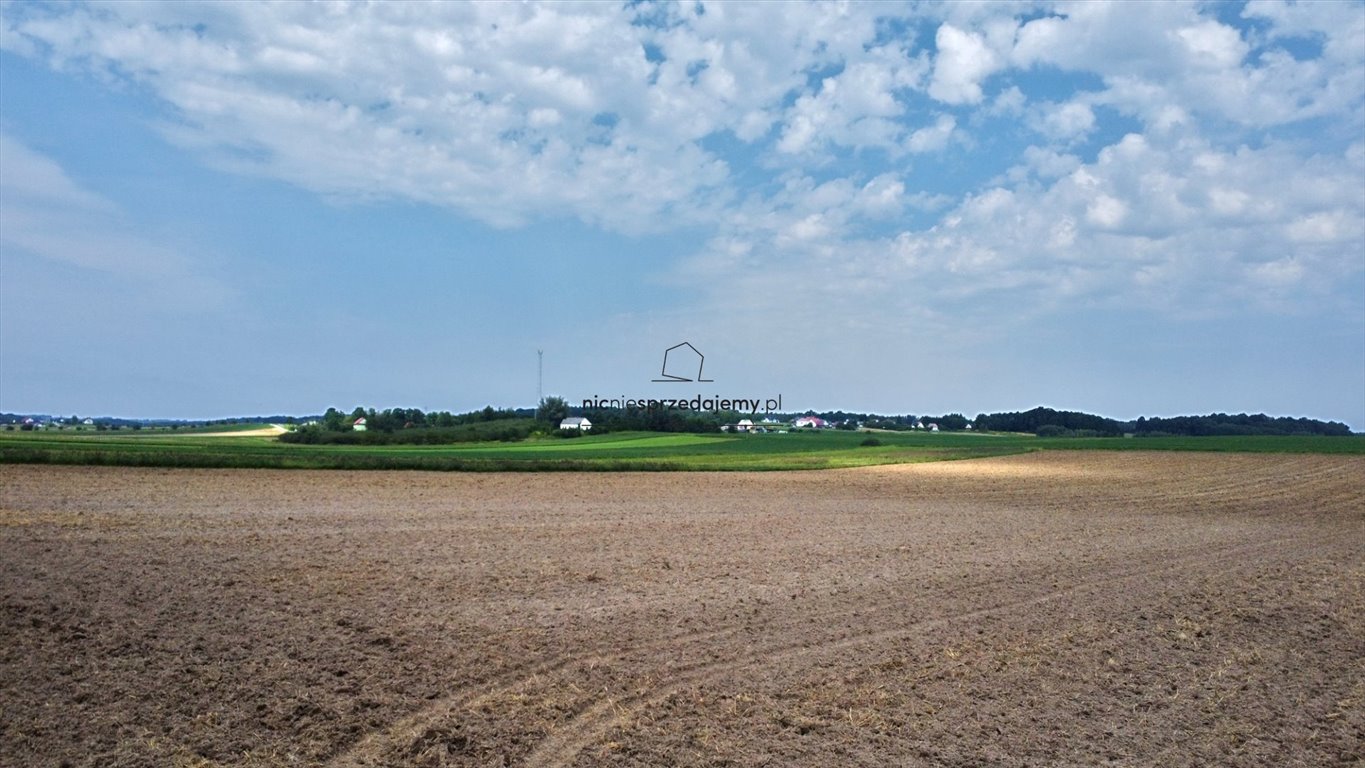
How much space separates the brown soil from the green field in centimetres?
1755

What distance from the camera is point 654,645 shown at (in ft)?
32.6

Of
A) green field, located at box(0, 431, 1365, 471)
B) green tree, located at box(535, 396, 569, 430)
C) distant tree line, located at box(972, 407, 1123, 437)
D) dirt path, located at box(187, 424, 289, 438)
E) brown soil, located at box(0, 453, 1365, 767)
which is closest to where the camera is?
brown soil, located at box(0, 453, 1365, 767)

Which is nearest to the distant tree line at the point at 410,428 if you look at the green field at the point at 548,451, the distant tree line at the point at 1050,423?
the green field at the point at 548,451

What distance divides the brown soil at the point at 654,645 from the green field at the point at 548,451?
57.6ft

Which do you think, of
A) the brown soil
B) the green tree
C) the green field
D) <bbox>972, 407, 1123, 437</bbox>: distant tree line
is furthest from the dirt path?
<bbox>972, 407, 1123, 437</bbox>: distant tree line

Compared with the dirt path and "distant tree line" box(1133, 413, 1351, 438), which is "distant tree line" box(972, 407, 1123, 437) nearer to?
"distant tree line" box(1133, 413, 1351, 438)

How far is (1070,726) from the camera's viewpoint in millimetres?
7836

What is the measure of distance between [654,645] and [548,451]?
50.3 metres

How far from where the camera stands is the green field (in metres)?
36.8

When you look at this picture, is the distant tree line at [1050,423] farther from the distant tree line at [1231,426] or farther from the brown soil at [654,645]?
the brown soil at [654,645]

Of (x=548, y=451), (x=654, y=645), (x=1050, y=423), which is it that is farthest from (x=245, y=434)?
(x=1050, y=423)

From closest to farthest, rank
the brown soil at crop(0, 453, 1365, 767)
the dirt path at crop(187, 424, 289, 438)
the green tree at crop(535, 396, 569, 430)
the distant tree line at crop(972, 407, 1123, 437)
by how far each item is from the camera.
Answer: the brown soil at crop(0, 453, 1365, 767) → the dirt path at crop(187, 424, 289, 438) → the green tree at crop(535, 396, 569, 430) → the distant tree line at crop(972, 407, 1123, 437)

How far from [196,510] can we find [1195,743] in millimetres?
21394

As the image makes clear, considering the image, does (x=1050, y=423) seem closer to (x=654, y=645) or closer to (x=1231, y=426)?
(x=1231, y=426)
